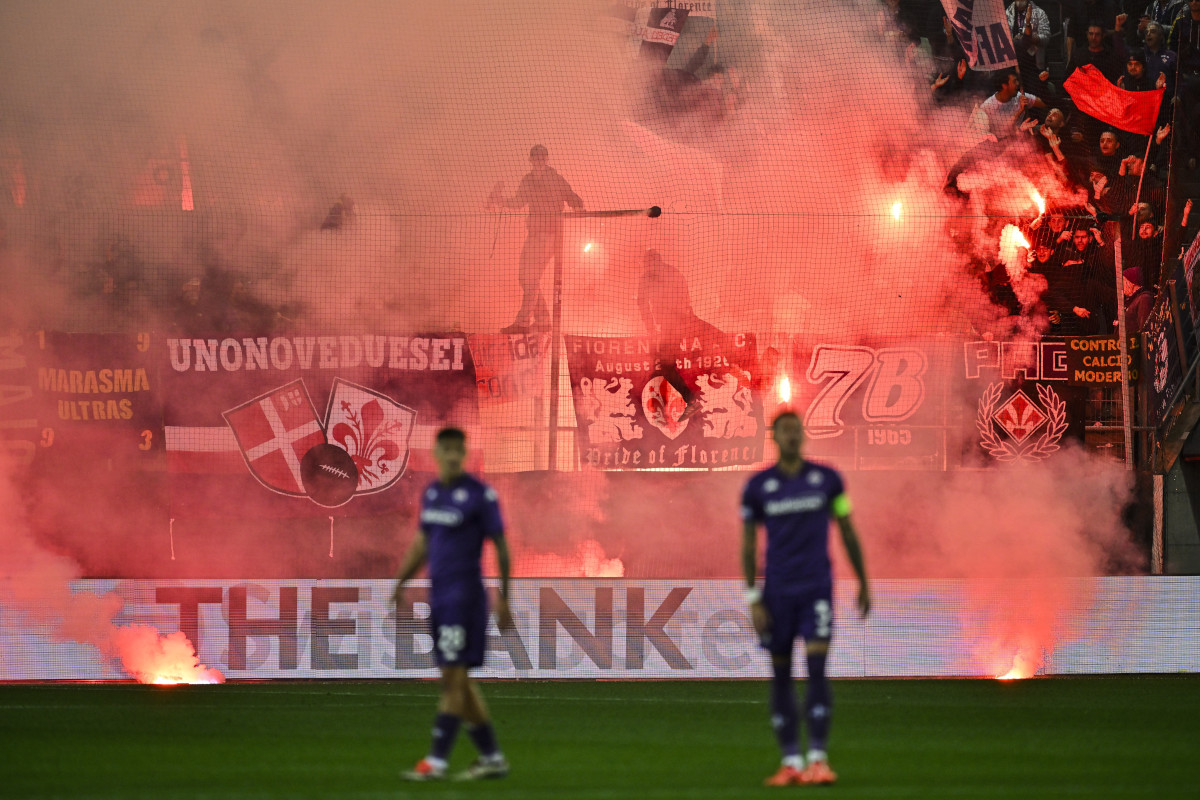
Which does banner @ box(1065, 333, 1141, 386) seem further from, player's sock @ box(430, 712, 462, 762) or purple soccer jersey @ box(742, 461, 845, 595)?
player's sock @ box(430, 712, 462, 762)

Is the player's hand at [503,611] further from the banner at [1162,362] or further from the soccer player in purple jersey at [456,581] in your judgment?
the banner at [1162,362]

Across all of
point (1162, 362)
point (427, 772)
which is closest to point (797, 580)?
point (427, 772)

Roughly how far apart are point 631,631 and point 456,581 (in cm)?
514

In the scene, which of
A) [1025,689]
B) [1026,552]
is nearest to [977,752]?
[1025,689]

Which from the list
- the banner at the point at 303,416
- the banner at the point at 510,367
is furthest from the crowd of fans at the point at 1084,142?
the banner at the point at 303,416

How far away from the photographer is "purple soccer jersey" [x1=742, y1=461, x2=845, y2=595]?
507 cm

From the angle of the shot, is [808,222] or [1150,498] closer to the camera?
[1150,498]

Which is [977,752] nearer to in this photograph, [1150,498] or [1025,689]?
[1025,689]

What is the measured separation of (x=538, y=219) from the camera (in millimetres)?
15352

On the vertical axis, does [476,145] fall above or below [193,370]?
above

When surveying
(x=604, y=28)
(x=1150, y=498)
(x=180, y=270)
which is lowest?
(x=1150, y=498)

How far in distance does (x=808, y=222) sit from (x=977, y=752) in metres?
10.5

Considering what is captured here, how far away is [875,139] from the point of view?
1650 cm

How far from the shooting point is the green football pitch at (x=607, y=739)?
527 cm
